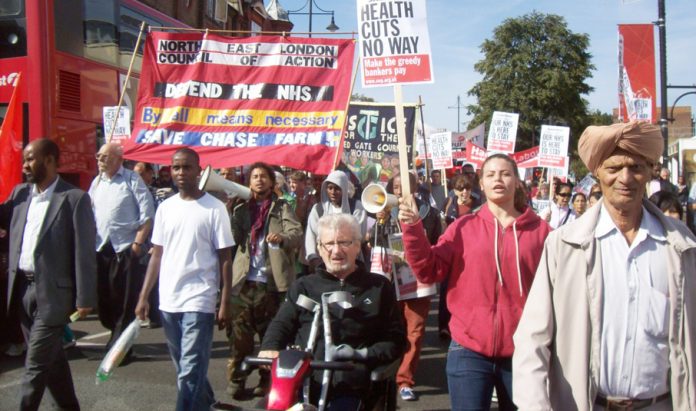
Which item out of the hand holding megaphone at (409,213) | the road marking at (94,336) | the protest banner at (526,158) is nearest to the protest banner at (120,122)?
the road marking at (94,336)

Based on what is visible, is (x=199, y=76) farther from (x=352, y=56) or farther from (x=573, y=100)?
(x=573, y=100)

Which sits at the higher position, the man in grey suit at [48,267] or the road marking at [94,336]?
the man in grey suit at [48,267]

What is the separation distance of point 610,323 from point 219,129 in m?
5.48

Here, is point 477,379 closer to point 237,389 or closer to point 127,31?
point 237,389

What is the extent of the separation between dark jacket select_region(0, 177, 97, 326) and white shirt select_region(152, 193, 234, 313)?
1.52ft

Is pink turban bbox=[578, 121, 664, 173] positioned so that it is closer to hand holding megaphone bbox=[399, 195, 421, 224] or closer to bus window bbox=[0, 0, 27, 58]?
hand holding megaphone bbox=[399, 195, 421, 224]

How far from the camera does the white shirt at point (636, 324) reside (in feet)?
7.97

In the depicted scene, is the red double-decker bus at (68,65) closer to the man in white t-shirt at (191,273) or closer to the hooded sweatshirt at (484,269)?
the man in white t-shirt at (191,273)

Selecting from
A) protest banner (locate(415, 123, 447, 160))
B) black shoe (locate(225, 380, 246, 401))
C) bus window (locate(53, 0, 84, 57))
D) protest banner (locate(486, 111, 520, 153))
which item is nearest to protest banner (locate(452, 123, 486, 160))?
protest banner (locate(415, 123, 447, 160))

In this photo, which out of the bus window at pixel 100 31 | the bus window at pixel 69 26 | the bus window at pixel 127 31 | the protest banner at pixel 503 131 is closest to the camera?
the bus window at pixel 69 26

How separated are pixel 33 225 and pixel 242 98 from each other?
3.36 metres

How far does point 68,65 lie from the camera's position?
9.31m

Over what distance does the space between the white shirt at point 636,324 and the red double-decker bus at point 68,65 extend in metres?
8.06

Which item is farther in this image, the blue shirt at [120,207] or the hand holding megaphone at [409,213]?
the blue shirt at [120,207]
